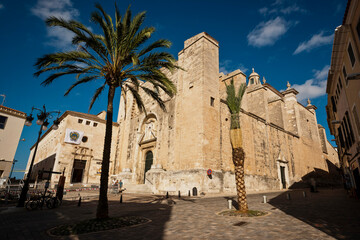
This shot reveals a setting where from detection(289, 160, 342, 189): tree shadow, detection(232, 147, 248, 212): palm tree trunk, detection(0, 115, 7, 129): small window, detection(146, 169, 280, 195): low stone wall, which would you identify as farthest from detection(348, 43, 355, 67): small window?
detection(0, 115, 7, 129): small window

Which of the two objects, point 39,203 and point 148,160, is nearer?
point 39,203

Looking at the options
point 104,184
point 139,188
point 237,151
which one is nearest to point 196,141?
point 139,188

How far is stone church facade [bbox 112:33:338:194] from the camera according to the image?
18.5m

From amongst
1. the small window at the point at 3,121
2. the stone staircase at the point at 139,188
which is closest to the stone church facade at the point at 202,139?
the stone staircase at the point at 139,188

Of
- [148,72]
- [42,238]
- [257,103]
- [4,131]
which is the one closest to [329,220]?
[42,238]

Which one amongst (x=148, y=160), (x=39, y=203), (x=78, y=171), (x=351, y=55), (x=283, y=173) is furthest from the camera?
(x=283, y=173)

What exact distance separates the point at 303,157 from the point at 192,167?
2577 centimetres

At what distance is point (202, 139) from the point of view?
18172mm

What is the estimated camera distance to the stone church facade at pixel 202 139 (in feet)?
60.8

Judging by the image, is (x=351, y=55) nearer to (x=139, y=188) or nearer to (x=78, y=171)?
(x=139, y=188)

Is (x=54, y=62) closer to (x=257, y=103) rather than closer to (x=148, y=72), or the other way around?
(x=148, y=72)

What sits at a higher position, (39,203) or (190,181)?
(190,181)

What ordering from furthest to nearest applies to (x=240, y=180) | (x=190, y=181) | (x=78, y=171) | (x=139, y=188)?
(x=78, y=171)
(x=139, y=188)
(x=190, y=181)
(x=240, y=180)

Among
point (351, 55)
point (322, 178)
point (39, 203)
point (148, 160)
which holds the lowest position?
point (39, 203)
